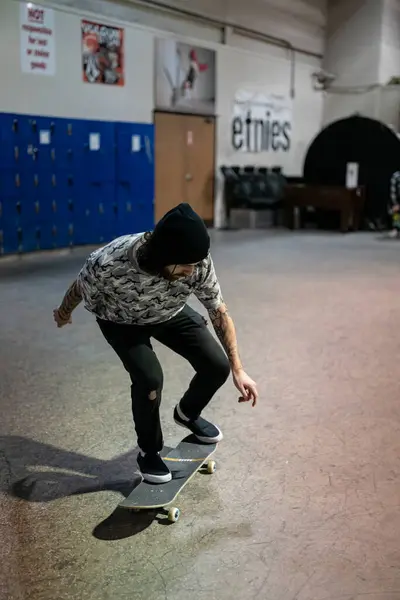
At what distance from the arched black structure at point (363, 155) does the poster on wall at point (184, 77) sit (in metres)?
2.59

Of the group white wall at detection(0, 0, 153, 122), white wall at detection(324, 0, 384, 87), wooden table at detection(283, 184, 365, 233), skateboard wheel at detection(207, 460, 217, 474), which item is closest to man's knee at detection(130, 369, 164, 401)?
skateboard wheel at detection(207, 460, 217, 474)

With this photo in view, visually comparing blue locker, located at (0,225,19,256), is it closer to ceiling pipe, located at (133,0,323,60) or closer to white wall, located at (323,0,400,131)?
ceiling pipe, located at (133,0,323,60)

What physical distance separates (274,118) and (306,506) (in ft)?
38.4

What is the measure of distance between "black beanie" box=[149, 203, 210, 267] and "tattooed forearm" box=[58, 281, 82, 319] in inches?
19.3

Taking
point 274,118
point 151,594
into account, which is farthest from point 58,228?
point 151,594

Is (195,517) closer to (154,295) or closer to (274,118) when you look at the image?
(154,295)

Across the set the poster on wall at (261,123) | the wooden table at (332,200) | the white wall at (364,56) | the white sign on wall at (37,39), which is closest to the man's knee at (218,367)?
the white sign on wall at (37,39)

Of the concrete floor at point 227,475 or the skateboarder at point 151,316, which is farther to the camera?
the skateboarder at point 151,316

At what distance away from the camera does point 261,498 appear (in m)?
2.63

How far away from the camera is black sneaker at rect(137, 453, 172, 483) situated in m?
2.56

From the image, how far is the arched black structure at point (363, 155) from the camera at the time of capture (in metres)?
12.4

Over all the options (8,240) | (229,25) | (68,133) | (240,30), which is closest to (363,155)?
(240,30)

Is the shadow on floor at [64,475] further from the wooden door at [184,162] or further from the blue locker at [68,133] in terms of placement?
the wooden door at [184,162]

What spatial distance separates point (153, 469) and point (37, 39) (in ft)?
24.7
